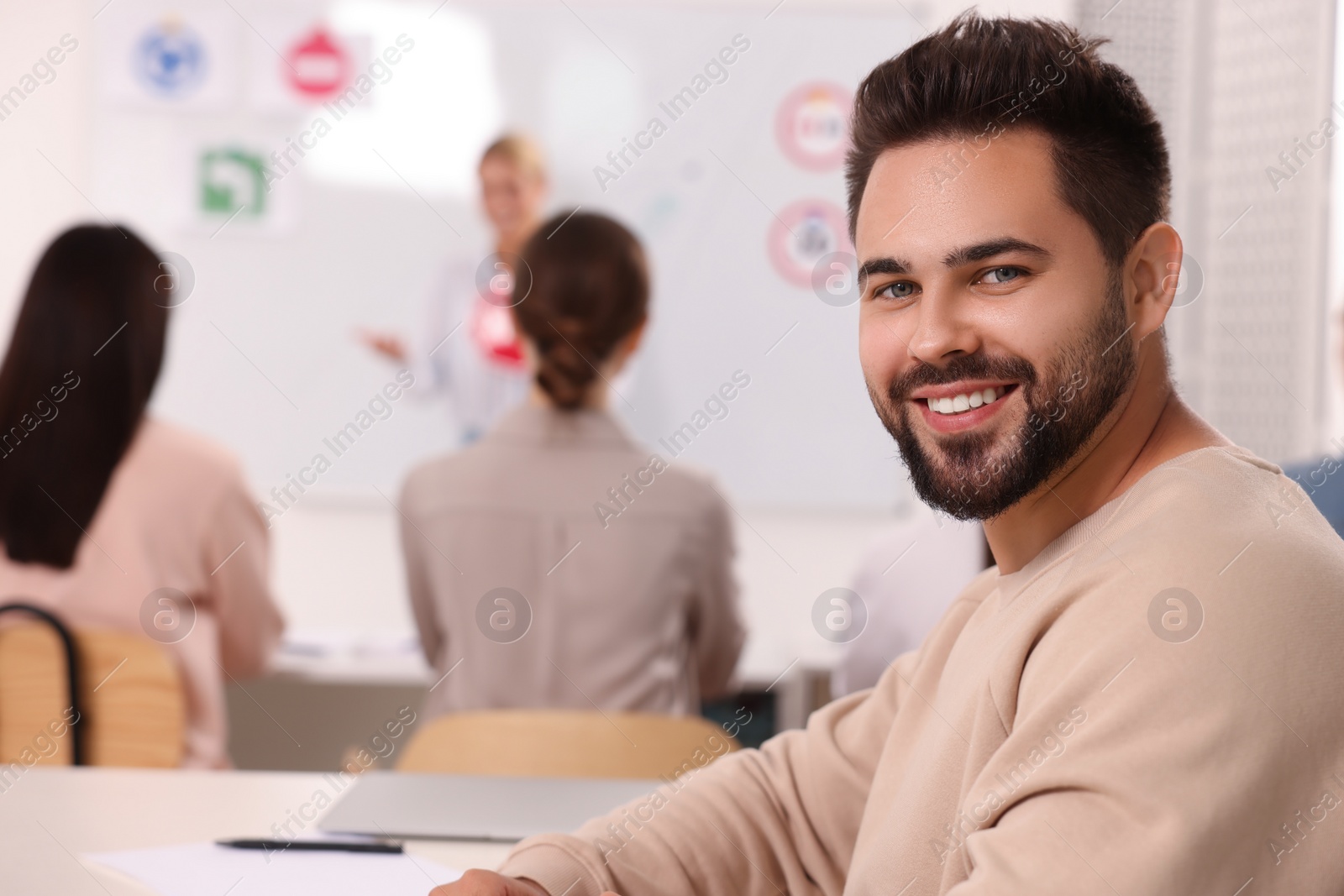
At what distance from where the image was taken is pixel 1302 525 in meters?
0.70

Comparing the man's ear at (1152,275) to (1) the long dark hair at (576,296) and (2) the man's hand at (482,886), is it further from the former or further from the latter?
(1) the long dark hair at (576,296)

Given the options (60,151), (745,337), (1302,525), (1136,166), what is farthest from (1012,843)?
(60,151)

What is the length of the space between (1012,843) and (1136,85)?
575 mm

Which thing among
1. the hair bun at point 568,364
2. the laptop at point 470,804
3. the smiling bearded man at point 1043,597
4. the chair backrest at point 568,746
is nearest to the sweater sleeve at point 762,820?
the smiling bearded man at point 1043,597

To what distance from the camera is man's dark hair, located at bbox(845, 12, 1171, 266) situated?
0.85 metres

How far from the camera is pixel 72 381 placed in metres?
1.95

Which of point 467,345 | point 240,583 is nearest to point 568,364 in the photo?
point 240,583

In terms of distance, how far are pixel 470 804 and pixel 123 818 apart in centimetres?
31

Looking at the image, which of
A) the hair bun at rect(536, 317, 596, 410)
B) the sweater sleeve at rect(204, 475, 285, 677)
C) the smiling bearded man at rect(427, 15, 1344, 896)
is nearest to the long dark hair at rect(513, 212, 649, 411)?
the hair bun at rect(536, 317, 596, 410)

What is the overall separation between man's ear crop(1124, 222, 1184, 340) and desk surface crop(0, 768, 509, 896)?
0.66 metres

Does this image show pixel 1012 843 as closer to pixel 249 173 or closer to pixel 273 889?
pixel 273 889

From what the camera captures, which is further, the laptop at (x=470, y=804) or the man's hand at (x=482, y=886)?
the laptop at (x=470, y=804)

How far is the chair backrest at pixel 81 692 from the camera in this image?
60.6 inches

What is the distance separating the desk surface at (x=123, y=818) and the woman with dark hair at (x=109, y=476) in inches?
28.9
